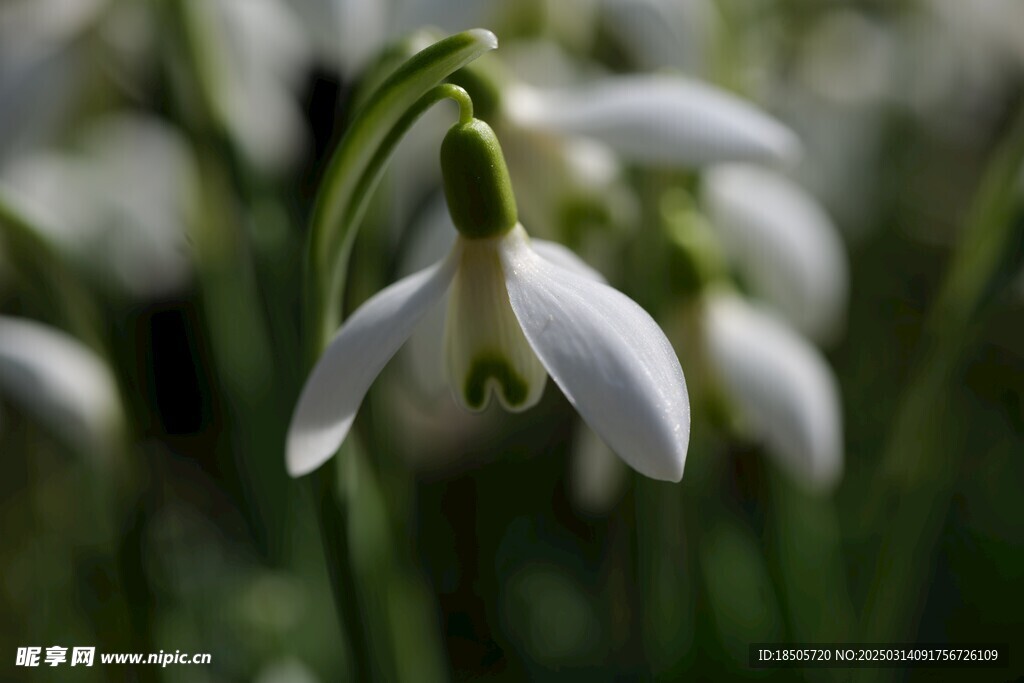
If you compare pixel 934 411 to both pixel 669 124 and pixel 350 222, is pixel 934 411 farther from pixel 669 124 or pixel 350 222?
pixel 350 222

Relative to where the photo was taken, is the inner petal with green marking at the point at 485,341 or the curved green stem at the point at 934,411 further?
the curved green stem at the point at 934,411

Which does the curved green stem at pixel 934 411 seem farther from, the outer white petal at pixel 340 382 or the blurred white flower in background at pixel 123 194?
the blurred white flower in background at pixel 123 194

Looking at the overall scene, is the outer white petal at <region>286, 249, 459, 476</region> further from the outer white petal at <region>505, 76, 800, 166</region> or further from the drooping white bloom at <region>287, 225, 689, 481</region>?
the outer white petal at <region>505, 76, 800, 166</region>

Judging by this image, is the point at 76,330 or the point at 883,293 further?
the point at 883,293

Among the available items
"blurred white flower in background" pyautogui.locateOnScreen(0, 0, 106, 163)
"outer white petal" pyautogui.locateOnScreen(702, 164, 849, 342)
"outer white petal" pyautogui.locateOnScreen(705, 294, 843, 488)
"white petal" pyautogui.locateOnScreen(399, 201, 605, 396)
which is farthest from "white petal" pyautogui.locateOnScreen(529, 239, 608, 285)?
"blurred white flower in background" pyautogui.locateOnScreen(0, 0, 106, 163)

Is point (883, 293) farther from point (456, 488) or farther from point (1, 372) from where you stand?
point (1, 372)

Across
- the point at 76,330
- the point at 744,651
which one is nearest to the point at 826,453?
the point at 744,651

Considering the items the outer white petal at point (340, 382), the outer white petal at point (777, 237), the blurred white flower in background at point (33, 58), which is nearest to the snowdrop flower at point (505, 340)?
the outer white petal at point (340, 382)
